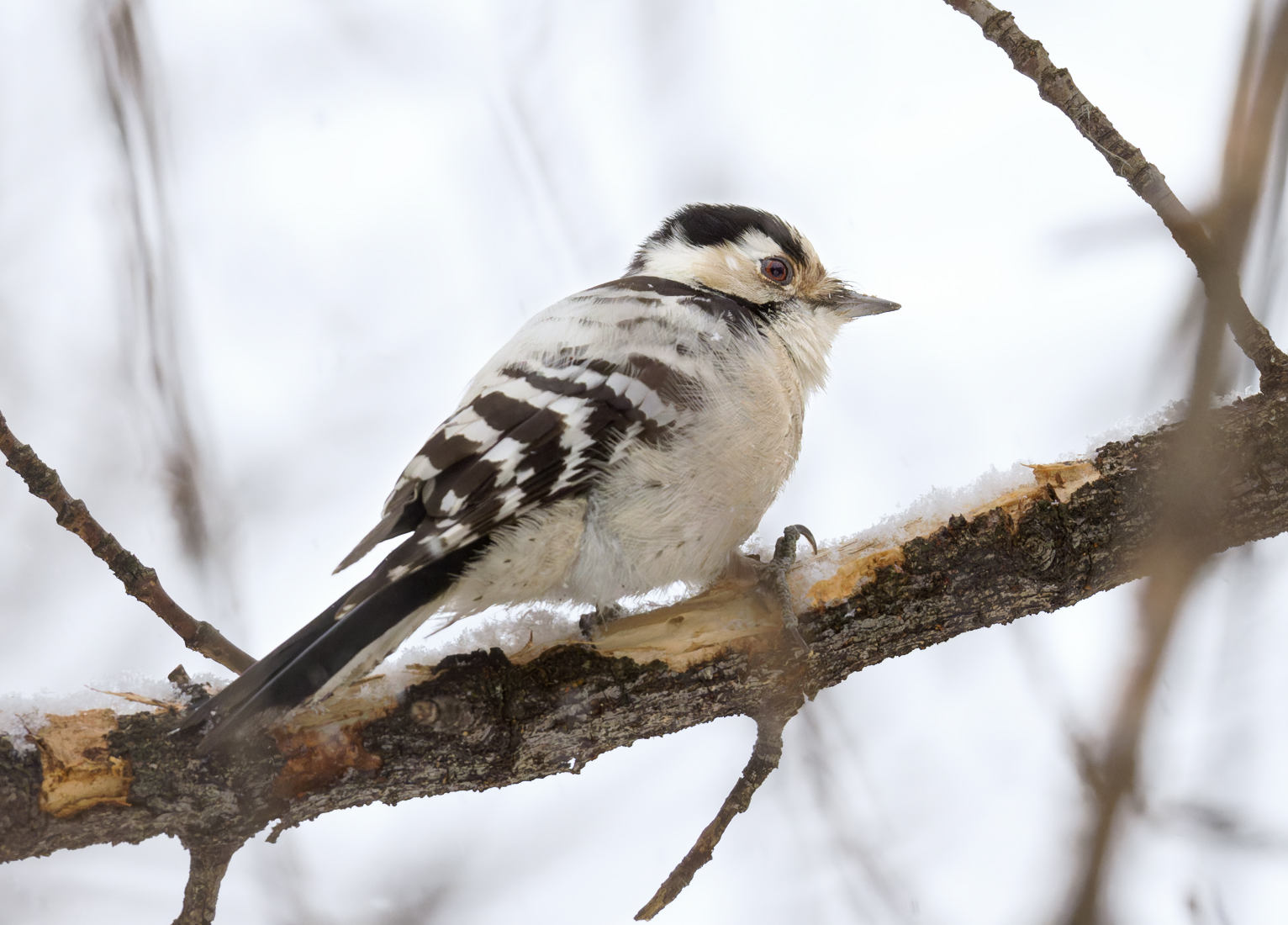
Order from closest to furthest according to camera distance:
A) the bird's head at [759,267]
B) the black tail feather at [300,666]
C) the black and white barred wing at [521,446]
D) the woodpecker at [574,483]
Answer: the black tail feather at [300,666] < the woodpecker at [574,483] < the black and white barred wing at [521,446] < the bird's head at [759,267]

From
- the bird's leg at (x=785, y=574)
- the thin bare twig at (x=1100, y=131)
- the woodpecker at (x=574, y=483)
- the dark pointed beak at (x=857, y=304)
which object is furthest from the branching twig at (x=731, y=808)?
the dark pointed beak at (x=857, y=304)

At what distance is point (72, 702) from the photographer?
1803mm

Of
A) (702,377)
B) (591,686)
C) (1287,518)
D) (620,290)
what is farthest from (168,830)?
(1287,518)

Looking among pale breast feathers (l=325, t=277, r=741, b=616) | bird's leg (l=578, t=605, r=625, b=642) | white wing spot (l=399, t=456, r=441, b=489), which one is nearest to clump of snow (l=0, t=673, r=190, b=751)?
pale breast feathers (l=325, t=277, r=741, b=616)

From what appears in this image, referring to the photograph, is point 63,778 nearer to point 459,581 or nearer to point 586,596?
point 459,581

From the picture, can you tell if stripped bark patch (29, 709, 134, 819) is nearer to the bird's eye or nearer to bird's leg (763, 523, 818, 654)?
bird's leg (763, 523, 818, 654)

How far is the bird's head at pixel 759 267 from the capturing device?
9.21 ft

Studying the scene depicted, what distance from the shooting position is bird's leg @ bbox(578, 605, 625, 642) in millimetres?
2117

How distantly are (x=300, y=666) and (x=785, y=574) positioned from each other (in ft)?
3.49

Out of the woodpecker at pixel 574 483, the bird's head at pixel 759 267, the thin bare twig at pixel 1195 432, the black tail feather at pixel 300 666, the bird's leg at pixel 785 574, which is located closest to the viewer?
the thin bare twig at pixel 1195 432

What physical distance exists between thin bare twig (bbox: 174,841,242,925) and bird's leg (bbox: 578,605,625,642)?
2.69 ft

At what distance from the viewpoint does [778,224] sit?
9.52 feet

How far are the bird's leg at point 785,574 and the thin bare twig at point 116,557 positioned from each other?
116 centimetres

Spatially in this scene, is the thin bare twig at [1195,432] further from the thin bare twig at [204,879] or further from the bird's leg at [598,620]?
the thin bare twig at [204,879]
